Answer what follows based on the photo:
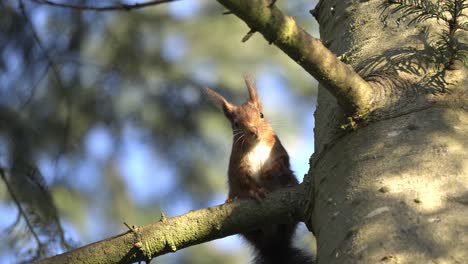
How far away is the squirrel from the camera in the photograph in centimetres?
278

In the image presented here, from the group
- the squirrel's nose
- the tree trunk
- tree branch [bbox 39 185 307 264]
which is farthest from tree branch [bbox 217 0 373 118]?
the squirrel's nose

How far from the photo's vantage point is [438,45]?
1.86 metres

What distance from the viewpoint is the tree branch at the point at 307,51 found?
1450 mm

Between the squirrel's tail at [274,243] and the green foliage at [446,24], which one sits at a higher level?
the green foliage at [446,24]

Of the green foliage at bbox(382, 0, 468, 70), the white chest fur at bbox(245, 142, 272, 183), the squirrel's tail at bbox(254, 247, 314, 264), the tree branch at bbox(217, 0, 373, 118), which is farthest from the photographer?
the white chest fur at bbox(245, 142, 272, 183)

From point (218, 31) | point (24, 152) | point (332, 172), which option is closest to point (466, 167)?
point (332, 172)

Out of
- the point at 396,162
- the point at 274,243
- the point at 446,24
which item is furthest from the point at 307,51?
the point at 274,243

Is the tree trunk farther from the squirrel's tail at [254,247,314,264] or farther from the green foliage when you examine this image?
the squirrel's tail at [254,247,314,264]

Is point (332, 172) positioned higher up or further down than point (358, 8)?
further down

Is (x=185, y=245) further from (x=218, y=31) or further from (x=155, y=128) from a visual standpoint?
(x=218, y=31)

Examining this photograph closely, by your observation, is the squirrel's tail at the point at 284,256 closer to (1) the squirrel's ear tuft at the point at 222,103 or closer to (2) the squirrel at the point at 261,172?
(2) the squirrel at the point at 261,172

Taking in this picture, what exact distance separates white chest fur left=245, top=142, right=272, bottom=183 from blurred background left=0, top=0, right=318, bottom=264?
546 mm

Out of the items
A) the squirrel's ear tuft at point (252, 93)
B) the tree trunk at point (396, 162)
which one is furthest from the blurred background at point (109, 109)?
the tree trunk at point (396, 162)

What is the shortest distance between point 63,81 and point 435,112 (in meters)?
2.30
